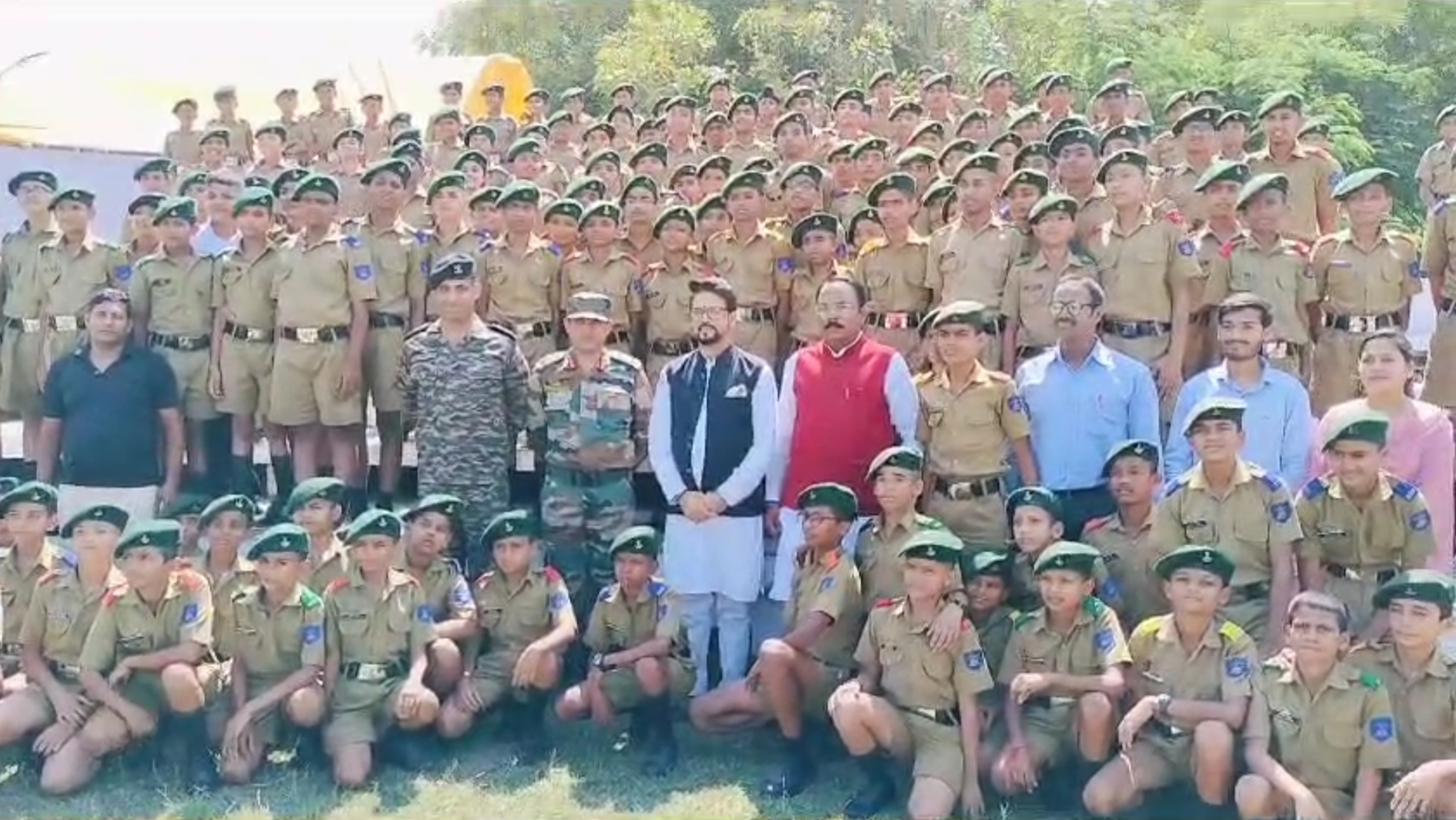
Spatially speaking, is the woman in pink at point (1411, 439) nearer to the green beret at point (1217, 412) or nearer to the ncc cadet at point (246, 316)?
the green beret at point (1217, 412)

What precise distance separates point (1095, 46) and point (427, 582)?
2035 centimetres

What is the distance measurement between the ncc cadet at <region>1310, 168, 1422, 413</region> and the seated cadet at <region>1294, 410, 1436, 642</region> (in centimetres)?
178

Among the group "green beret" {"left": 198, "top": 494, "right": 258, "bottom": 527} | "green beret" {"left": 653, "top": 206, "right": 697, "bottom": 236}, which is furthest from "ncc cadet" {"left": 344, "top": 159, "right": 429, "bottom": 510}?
"green beret" {"left": 198, "top": 494, "right": 258, "bottom": 527}

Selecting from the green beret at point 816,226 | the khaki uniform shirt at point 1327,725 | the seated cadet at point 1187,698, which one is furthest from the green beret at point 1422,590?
the green beret at point 816,226

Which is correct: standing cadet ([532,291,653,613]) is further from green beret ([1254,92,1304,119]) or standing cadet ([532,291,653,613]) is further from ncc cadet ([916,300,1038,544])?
green beret ([1254,92,1304,119])

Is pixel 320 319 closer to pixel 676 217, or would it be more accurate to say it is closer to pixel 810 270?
pixel 676 217

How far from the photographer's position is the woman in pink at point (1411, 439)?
4.93 m

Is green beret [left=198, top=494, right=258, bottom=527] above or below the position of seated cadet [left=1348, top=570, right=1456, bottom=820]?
above

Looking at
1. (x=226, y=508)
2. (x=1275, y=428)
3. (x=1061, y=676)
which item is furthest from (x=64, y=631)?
(x=1275, y=428)

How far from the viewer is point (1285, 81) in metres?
20.0

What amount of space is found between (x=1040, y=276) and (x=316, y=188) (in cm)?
330

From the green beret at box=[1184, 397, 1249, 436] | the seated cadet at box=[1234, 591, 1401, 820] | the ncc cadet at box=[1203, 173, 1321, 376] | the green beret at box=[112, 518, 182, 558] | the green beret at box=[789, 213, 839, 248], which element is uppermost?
the green beret at box=[789, 213, 839, 248]

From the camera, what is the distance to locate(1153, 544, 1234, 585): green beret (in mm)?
4512

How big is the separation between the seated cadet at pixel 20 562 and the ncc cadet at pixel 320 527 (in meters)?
0.86
